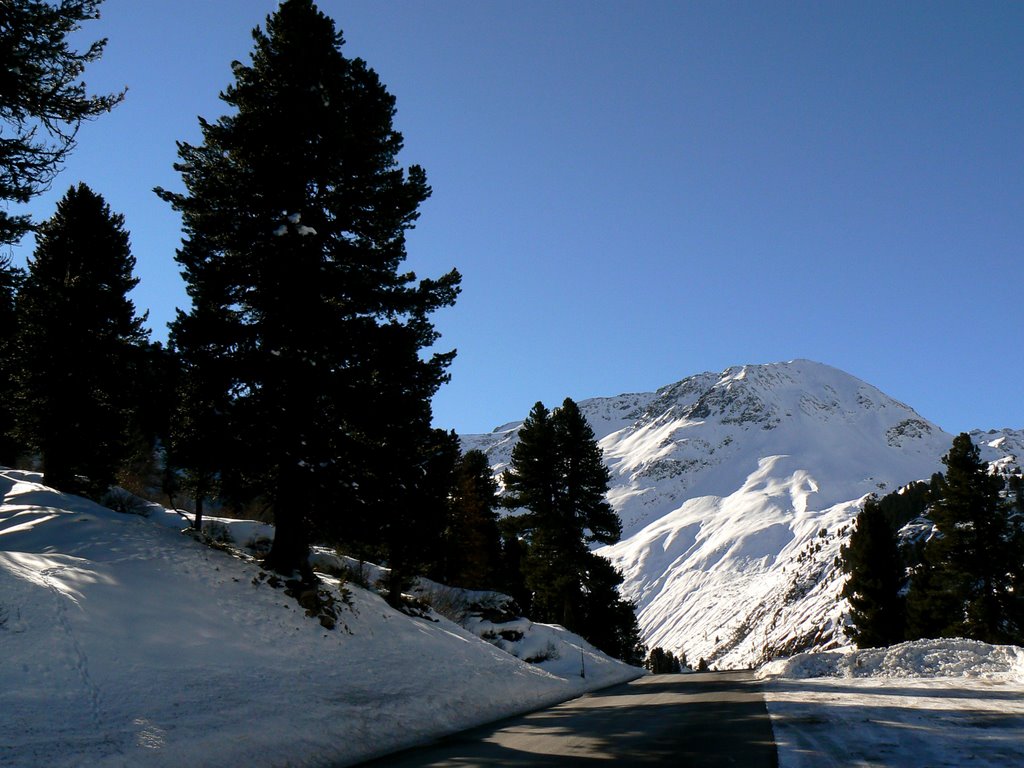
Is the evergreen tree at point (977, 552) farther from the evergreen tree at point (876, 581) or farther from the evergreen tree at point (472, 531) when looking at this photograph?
the evergreen tree at point (472, 531)

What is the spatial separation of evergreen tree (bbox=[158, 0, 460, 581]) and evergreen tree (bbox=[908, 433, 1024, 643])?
29797mm

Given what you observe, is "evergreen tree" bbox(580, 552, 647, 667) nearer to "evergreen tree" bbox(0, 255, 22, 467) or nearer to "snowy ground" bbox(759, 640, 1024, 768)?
"snowy ground" bbox(759, 640, 1024, 768)

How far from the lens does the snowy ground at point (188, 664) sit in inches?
322

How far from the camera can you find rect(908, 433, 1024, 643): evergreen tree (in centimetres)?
3347

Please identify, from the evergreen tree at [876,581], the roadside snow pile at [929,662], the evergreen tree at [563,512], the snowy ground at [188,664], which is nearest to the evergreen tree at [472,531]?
the evergreen tree at [563,512]

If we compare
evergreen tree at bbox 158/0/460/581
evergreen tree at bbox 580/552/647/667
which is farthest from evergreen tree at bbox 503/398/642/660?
evergreen tree at bbox 158/0/460/581

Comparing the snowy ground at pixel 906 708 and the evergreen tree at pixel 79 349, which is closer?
the snowy ground at pixel 906 708

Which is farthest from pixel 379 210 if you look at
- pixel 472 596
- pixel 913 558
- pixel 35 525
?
pixel 913 558

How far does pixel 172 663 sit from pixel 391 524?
24.8 feet

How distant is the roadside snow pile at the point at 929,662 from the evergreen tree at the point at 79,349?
86.5ft

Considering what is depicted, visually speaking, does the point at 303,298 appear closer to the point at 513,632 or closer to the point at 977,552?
the point at 513,632

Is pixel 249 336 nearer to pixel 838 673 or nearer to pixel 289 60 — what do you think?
pixel 289 60

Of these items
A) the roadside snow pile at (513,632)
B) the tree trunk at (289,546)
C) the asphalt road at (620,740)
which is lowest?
the roadside snow pile at (513,632)

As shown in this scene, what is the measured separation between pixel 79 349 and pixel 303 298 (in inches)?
604
